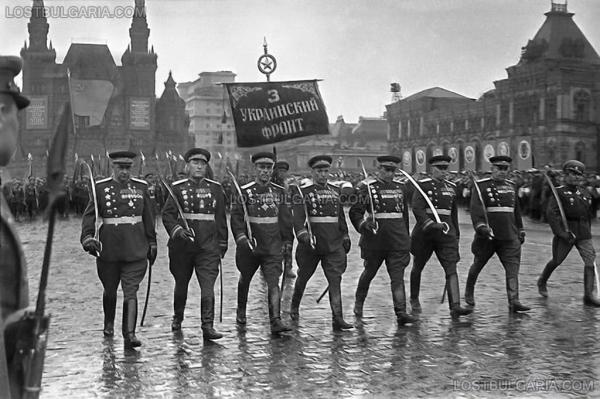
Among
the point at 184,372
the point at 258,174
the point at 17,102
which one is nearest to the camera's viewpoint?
the point at 17,102

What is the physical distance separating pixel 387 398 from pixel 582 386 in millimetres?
1435

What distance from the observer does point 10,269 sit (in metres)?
2.37

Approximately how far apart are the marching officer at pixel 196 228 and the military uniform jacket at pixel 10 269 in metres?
5.07

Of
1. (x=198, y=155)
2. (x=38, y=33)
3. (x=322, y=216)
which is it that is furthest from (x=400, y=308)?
(x=38, y=33)

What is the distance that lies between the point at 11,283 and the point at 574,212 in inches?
321

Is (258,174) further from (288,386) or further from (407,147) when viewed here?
(407,147)

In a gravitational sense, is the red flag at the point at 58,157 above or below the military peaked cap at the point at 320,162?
below

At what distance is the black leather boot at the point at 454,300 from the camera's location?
8367 millimetres

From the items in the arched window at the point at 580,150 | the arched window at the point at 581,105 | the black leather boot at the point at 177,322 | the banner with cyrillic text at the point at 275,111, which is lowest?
the black leather boot at the point at 177,322

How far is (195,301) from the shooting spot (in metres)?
9.81

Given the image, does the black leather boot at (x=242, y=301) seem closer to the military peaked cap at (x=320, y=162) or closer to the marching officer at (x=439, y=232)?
the military peaked cap at (x=320, y=162)

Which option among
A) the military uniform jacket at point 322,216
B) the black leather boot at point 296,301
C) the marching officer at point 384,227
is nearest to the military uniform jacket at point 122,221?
the military uniform jacket at point 322,216

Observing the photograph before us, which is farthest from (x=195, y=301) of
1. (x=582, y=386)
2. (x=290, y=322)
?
(x=582, y=386)

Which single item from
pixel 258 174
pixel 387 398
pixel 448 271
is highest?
pixel 258 174
